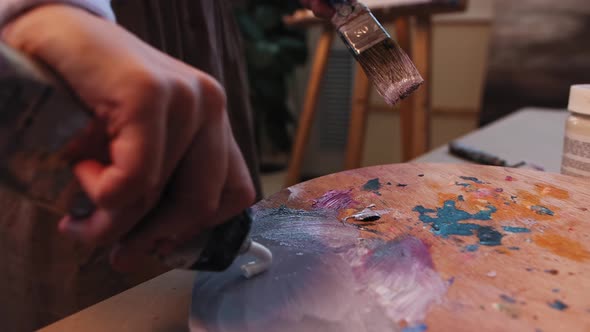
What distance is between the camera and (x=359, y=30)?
1.99 feet

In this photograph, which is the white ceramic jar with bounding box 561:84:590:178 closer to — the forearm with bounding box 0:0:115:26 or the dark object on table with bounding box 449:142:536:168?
the dark object on table with bounding box 449:142:536:168

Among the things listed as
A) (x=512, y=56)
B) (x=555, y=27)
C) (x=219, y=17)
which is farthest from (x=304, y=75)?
(x=219, y=17)

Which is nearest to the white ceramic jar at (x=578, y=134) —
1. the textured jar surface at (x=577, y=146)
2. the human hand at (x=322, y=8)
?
the textured jar surface at (x=577, y=146)

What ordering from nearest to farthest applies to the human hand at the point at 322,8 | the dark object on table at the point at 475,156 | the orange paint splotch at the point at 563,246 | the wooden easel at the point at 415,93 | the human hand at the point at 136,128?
the human hand at the point at 136,128 → the orange paint splotch at the point at 563,246 → the human hand at the point at 322,8 → the dark object on table at the point at 475,156 → the wooden easel at the point at 415,93

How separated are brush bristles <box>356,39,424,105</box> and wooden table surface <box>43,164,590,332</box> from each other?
121 mm

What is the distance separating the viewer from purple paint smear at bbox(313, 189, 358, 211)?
22.4 inches

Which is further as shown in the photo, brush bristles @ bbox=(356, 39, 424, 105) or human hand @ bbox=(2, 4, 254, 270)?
brush bristles @ bbox=(356, 39, 424, 105)

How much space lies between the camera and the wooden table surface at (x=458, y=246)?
0.38 metres

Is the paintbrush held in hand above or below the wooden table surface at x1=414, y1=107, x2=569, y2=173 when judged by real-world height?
above

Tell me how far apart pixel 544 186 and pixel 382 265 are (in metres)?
0.28

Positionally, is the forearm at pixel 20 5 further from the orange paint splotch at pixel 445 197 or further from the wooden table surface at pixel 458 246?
the orange paint splotch at pixel 445 197

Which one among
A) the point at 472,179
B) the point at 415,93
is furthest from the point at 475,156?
the point at 472,179

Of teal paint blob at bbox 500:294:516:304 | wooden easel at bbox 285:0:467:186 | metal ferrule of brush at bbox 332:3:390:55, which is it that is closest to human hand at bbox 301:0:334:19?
metal ferrule of brush at bbox 332:3:390:55

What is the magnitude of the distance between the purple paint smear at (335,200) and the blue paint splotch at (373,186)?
0.08ft
